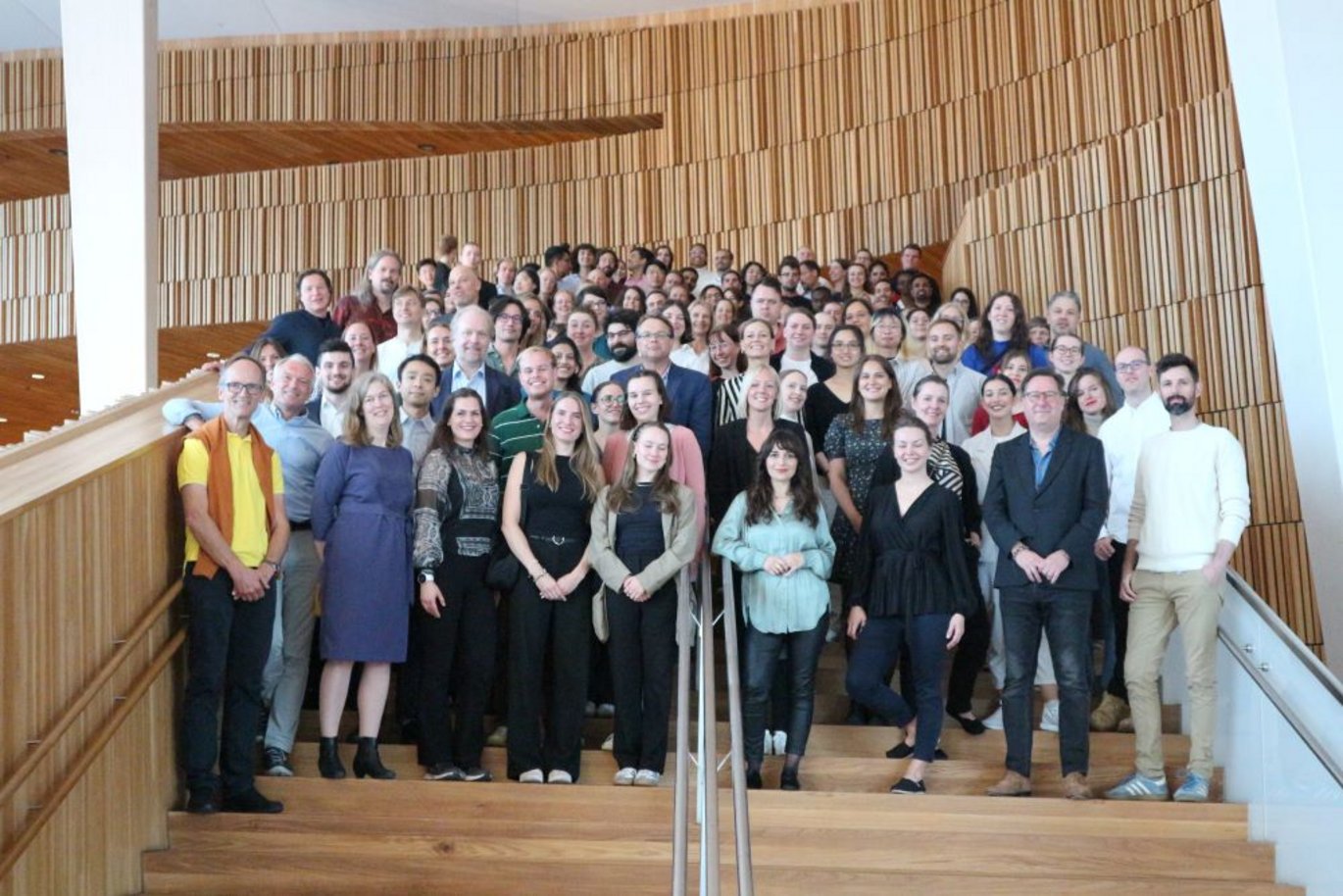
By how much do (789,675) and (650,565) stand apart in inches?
23.1

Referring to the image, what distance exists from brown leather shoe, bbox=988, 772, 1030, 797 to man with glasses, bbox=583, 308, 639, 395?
91.6 inches

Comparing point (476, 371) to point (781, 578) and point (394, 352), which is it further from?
point (781, 578)

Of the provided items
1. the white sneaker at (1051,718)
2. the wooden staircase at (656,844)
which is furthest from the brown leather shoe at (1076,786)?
the white sneaker at (1051,718)

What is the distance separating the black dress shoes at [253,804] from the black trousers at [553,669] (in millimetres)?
731

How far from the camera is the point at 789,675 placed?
5.19 metres

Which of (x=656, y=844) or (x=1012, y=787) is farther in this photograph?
(x=1012, y=787)

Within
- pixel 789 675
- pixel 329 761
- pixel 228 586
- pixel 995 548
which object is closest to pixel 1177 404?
pixel 995 548

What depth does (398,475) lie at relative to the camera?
5.07m

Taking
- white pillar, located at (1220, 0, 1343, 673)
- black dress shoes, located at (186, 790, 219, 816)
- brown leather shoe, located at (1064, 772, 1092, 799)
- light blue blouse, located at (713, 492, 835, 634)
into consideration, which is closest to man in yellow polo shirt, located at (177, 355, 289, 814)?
black dress shoes, located at (186, 790, 219, 816)

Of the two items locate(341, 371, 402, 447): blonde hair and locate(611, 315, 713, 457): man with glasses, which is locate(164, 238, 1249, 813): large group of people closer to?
locate(341, 371, 402, 447): blonde hair

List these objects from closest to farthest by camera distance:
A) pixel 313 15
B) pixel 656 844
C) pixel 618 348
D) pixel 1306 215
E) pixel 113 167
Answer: pixel 656 844, pixel 1306 215, pixel 113 167, pixel 618 348, pixel 313 15

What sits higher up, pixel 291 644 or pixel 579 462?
pixel 579 462

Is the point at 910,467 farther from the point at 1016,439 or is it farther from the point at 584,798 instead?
the point at 584,798

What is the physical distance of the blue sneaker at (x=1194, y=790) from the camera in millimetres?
4910
